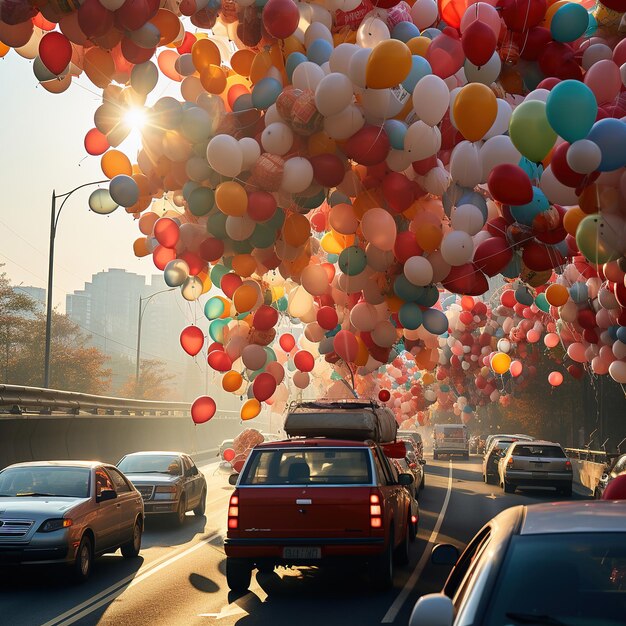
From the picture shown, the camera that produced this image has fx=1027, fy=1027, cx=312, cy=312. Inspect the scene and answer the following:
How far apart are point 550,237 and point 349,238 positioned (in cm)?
383

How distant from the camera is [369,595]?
40.0ft

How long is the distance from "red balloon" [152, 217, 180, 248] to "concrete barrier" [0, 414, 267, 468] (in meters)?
10.6

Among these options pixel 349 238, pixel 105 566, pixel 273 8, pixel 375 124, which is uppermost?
pixel 273 8

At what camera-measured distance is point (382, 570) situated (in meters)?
12.1

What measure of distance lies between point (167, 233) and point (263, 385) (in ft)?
10.6

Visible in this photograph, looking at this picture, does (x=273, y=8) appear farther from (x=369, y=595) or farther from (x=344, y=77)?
(x=369, y=595)

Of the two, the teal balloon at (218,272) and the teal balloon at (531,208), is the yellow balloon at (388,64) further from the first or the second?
the teal balloon at (218,272)

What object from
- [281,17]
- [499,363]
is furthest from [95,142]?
[499,363]

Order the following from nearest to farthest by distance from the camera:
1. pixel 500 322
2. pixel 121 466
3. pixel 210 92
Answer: pixel 210 92, pixel 121 466, pixel 500 322

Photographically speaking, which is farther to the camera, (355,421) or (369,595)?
(355,421)

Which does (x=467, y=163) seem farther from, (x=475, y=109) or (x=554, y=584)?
(x=554, y=584)

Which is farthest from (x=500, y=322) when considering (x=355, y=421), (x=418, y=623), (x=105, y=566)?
(x=418, y=623)

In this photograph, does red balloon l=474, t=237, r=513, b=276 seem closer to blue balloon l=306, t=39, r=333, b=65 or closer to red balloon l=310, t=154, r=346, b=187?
red balloon l=310, t=154, r=346, b=187

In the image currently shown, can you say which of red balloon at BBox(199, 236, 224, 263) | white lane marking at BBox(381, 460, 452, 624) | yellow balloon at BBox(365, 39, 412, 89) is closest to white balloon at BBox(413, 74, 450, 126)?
yellow balloon at BBox(365, 39, 412, 89)
